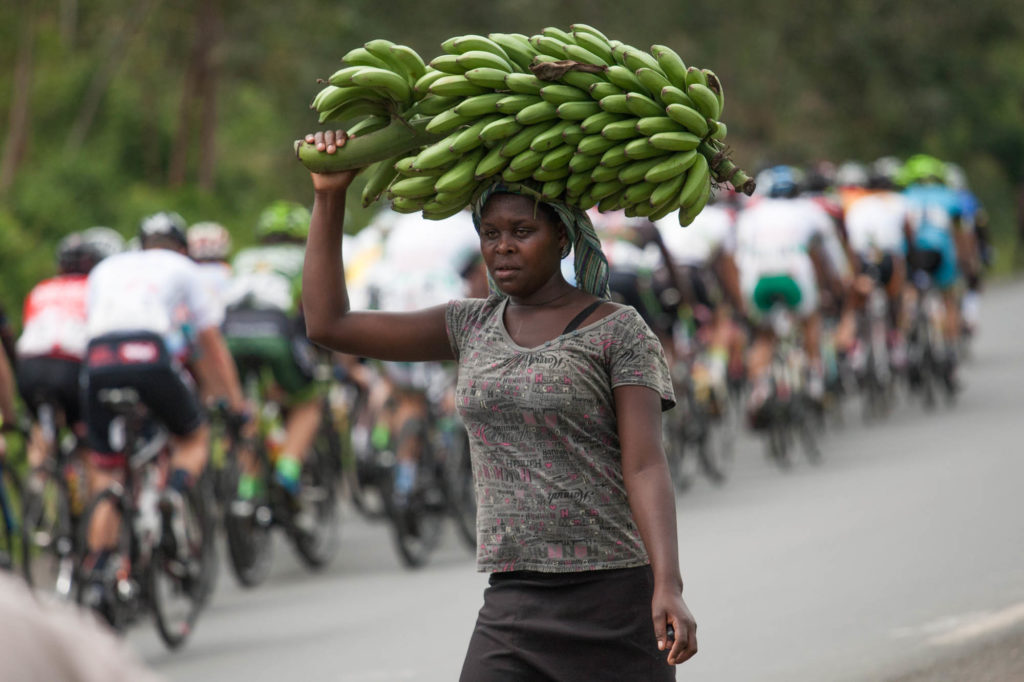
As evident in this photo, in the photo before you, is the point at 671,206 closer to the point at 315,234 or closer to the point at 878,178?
the point at 315,234

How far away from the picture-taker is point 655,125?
3629 mm

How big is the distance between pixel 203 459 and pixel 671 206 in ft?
16.8

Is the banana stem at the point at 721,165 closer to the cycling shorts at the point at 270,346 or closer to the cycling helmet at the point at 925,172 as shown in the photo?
the cycling shorts at the point at 270,346

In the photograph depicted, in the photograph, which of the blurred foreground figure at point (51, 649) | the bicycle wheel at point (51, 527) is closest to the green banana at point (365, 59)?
the blurred foreground figure at point (51, 649)

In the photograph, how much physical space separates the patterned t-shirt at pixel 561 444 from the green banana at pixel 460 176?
13.9 inches

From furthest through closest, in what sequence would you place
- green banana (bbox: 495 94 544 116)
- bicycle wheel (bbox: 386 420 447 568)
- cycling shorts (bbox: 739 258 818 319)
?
cycling shorts (bbox: 739 258 818 319) → bicycle wheel (bbox: 386 420 447 568) → green banana (bbox: 495 94 544 116)

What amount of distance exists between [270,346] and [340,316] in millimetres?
6336

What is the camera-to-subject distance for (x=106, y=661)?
3.48 ft

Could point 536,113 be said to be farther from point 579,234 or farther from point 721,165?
point 721,165

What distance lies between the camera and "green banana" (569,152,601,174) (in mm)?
3584

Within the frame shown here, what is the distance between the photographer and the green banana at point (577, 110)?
11.9 feet

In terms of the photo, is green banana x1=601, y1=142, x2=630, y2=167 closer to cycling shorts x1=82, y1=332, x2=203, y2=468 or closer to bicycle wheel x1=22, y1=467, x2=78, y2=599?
cycling shorts x1=82, y1=332, x2=203, y2=468

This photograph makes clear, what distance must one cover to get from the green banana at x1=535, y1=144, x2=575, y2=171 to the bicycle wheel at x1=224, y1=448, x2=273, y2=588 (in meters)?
6.29

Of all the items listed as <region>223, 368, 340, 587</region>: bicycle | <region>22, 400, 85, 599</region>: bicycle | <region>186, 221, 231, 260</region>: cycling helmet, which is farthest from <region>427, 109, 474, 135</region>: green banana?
<region>186, 221, 231, 260</region>: cycling helmet
